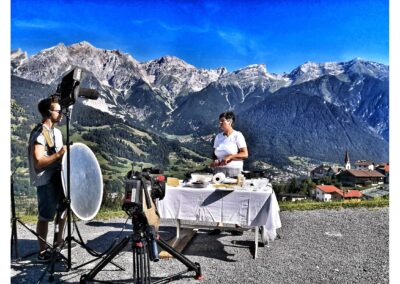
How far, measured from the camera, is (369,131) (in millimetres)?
148250

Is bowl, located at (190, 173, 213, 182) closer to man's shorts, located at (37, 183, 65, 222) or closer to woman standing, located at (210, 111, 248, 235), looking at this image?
woman standing, located at (210, 111, 248, 235)

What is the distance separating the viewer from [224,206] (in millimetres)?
4164

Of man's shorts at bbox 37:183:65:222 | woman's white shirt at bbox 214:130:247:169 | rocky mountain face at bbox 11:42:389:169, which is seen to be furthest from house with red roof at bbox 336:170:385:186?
rocky mountain face at bbox 11:42:389:169

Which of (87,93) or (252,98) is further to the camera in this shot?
(252,98)

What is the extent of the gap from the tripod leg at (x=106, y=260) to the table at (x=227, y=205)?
42.1 inches

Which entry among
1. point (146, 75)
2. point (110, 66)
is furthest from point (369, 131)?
point (110, 66)

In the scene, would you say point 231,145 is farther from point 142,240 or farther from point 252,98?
point 252,98

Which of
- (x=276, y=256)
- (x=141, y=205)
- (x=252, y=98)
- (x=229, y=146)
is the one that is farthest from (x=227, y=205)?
(x=252, y=98)

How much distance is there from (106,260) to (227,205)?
139 cm

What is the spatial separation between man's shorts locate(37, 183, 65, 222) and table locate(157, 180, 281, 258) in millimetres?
1052

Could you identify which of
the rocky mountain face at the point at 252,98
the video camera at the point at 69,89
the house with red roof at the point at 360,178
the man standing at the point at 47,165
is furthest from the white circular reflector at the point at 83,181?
the rocky mountain face at the point at 252,98

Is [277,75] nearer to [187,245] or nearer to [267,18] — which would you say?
[267,18]

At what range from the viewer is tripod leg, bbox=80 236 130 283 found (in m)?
3.28
